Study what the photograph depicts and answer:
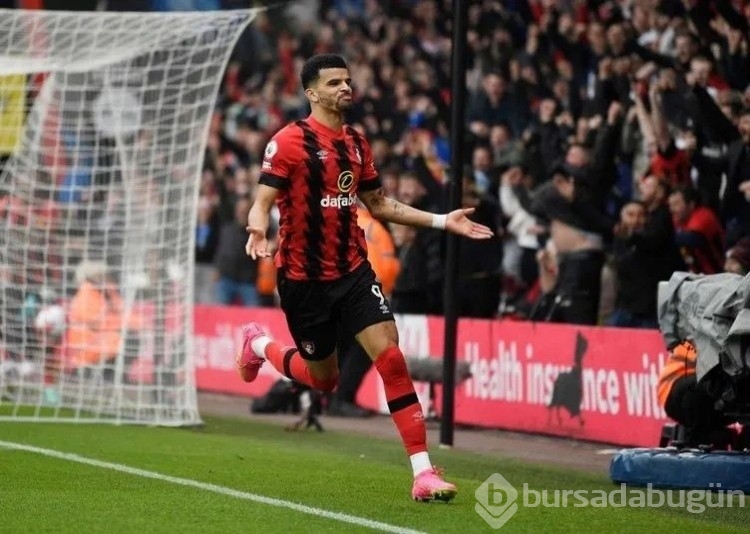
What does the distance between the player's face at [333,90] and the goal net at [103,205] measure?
506 cm

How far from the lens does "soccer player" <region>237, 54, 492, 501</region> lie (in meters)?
8.14

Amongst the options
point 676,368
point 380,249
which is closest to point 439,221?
point 676,368

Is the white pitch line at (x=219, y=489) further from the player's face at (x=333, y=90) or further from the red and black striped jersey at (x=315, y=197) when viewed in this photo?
the player's face at (x=333, y=90)

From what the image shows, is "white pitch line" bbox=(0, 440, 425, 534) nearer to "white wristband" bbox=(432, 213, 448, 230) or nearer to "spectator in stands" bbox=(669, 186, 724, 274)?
"white wristband" bbox=(432, 213, 448, 230)

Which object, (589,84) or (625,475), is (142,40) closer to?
(589,84)

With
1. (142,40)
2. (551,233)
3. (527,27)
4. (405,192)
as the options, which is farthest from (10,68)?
(527,27)

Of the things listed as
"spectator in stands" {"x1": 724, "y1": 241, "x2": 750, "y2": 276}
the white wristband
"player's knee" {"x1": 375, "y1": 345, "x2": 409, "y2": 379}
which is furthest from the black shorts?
"spectator in stands" {"x1": 724, "y1": 241, "x2": 750, "y2": 276}

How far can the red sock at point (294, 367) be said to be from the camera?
29.3 feet

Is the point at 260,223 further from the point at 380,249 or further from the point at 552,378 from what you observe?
the point at 380,249

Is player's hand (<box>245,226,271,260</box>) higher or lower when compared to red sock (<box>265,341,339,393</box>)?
higher

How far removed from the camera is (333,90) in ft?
27.4

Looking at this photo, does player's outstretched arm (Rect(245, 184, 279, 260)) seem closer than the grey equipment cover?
Yes

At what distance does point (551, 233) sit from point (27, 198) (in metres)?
4.82

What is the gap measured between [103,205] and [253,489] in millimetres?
6449
